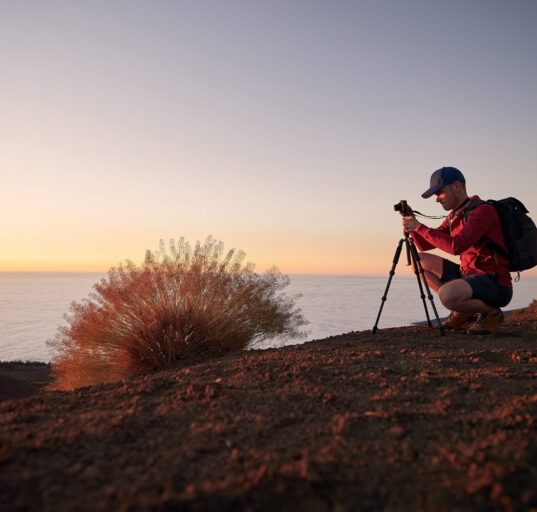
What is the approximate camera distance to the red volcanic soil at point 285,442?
51.4 inches

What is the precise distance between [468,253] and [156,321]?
3.75 meters

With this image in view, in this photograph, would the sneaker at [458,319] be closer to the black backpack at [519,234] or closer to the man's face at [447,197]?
the black backpack at [519,234]

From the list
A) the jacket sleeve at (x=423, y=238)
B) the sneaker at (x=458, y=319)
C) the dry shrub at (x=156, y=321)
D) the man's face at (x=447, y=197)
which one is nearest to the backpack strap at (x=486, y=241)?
the man's face at (x=447, y=197)

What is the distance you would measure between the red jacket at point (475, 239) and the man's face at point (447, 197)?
10 centimetres

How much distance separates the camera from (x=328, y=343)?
4.39 metres

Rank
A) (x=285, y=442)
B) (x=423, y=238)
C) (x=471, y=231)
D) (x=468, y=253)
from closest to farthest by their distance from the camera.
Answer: (x=285, y=442)
(x=471, y=231)
(x=468, y=253)
(x=423, y=238)

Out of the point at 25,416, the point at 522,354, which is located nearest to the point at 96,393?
the point at 25,416

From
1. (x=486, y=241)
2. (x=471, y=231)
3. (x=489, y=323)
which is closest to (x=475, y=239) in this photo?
(x=471, y=231)

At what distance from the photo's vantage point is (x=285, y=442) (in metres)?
1.74

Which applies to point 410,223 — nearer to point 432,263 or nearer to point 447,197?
point 447,197

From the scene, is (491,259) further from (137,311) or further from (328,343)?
(137,311)

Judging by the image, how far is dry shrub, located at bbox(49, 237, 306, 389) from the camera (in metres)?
4.76

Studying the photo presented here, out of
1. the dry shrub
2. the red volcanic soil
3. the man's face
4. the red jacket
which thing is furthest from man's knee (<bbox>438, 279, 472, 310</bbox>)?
the dry shrub

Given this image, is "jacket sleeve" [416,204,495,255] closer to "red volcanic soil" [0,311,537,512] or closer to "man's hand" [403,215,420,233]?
"man's hand" [403,215,420,233]
